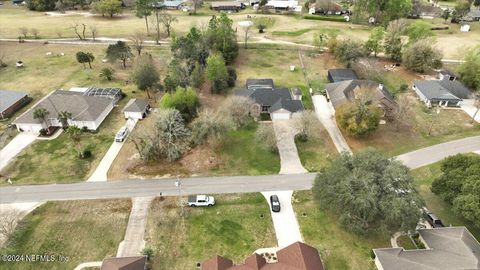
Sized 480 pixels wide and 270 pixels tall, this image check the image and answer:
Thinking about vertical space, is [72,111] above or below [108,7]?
below

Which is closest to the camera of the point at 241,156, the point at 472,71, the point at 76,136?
the point at 76,136

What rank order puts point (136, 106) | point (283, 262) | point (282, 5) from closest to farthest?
point (283, 262)
point (136, 106)
point (282, 5)

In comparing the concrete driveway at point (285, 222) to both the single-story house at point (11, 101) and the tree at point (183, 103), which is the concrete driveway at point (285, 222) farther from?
the single-story house at point (11, 101)

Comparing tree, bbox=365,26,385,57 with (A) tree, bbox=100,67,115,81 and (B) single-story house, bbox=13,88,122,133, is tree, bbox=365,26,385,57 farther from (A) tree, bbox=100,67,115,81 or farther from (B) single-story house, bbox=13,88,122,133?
(B) single-story house, bbox=13,88,122,133

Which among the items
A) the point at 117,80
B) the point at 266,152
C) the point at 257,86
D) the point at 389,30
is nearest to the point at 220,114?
the point at 266,152

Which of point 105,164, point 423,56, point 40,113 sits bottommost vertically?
point 105,164

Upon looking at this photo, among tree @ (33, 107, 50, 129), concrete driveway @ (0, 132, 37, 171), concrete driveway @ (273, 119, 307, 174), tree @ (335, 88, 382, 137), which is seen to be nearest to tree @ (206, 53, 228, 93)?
concrete driveway @ (273, 119, 307, 174)

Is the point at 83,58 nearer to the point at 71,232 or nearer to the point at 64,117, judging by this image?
the point at 64,117

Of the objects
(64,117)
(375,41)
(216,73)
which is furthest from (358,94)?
(64,117)

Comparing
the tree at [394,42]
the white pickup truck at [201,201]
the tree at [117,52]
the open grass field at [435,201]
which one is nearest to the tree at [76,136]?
the white pickup truck at [201,201]
